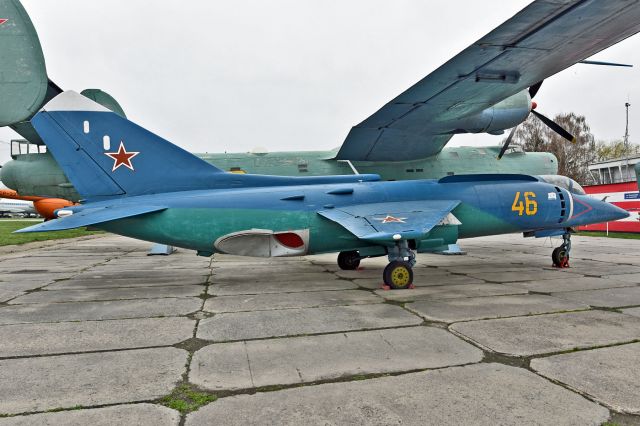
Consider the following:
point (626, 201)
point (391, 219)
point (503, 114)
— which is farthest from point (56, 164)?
point (626, 201)

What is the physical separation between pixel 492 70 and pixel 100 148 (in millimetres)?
8799

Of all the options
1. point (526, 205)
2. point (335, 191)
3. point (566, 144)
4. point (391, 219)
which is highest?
point (566, 144)

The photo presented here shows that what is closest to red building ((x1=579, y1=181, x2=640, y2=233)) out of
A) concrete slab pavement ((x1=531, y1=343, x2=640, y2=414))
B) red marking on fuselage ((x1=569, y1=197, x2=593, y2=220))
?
red marking on fuselage ((x1=569, y1=197, x2=593, y2=220))

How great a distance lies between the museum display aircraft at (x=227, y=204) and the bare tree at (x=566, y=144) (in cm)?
5459

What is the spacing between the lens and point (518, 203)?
29.5ft

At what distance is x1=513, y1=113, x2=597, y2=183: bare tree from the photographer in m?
53.9

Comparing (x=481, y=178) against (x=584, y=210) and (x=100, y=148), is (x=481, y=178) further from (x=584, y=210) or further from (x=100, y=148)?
(x=100, y=148)

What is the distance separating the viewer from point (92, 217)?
6938 millimetres

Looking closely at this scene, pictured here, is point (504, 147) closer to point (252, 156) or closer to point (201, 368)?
point (252, 156)

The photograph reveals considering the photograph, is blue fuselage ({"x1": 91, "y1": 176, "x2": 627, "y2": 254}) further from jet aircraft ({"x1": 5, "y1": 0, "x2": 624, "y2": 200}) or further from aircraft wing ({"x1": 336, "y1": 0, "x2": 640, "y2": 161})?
jet aircraft ({"x1": 5, "y1": 0, "x2": 624, "y2": 200})

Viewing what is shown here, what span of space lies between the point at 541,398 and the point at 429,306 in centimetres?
295

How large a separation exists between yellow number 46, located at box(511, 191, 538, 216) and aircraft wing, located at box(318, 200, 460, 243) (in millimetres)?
1699

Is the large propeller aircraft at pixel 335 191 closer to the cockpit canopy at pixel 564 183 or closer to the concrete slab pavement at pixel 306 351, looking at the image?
the cockpit canopy at pixel 564 183

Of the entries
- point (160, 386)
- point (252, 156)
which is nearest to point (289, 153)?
point (252, 156)
